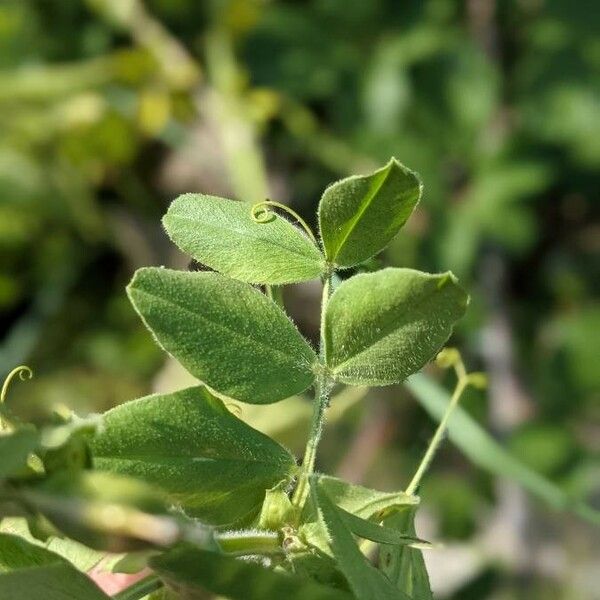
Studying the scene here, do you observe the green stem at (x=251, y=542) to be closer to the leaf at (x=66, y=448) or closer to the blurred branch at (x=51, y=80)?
the leaf at (x=66, y=448)

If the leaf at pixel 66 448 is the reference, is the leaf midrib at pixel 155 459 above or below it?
below

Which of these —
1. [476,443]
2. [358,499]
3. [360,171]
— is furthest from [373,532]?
[360,171]

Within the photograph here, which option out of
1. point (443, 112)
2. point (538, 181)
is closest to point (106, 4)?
point (443, 112)

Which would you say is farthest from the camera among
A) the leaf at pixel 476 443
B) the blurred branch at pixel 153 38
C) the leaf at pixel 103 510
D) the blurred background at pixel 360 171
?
the blurred branch at pixel 153 38

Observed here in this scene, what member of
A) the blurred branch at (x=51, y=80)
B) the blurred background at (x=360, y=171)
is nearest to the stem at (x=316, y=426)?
the blurred background at (x=360, y=171)

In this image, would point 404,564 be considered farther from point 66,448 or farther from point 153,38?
point 153,38

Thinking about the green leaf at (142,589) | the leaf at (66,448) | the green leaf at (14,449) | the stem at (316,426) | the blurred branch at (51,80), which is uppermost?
the green leaf at (14,449)

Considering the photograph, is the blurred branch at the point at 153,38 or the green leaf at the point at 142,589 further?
the blurred branch at the point at 153,38
